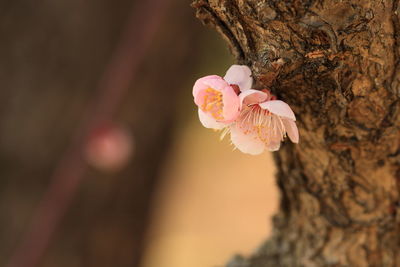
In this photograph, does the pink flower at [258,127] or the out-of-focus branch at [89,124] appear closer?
the pink flower at [258,127]

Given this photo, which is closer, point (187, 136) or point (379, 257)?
point (379, 257)

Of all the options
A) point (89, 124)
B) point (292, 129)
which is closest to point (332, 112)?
point (292, 129)

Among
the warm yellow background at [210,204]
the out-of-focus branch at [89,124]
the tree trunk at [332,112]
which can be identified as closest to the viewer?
the tree trunk at [332,112]

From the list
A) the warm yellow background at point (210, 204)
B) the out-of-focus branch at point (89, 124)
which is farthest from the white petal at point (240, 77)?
the warm yellow background at point (210, 204)

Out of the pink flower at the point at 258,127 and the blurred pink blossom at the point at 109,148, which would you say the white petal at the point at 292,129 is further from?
the blurred pink blossom at the point at 109,148

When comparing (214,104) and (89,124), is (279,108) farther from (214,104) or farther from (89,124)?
(89,124)

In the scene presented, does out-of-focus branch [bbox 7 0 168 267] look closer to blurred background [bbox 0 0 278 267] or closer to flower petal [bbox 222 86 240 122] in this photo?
blurred background [bbox 0 0 278 267]

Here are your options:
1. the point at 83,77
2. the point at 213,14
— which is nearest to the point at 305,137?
the point at 213,14

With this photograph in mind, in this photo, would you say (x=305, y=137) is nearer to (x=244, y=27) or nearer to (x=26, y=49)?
(x=244, y=27)
